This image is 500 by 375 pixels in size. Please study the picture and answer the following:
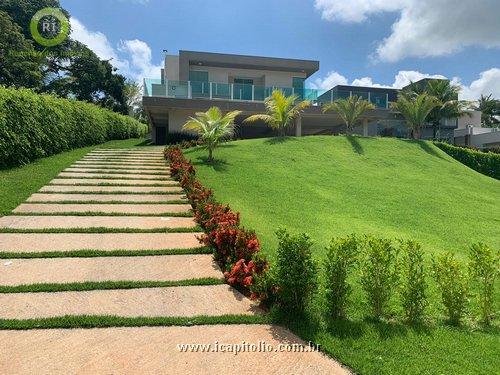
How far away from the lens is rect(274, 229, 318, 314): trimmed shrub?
3816mm

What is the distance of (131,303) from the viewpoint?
4090mm

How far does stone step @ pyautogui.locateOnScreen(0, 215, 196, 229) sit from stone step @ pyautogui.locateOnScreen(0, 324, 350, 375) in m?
3.33

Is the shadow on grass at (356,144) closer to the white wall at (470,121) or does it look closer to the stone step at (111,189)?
the stone step at (111,189)

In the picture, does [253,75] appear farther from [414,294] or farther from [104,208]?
[414,294]

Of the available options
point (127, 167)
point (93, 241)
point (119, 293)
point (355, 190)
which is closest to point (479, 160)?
point (355, 190)

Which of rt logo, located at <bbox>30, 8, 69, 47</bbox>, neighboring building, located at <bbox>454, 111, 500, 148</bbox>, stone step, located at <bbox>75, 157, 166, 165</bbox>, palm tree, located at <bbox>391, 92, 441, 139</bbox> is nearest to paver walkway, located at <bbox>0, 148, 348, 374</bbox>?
stone step, located at <bbox>75, 157, 166, 165</bbox>

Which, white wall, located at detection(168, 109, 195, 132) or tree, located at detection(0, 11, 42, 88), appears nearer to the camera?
white wall, located at detection(168, 109, 195, 132)

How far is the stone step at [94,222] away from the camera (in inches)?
255

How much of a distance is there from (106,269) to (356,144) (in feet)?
44.9

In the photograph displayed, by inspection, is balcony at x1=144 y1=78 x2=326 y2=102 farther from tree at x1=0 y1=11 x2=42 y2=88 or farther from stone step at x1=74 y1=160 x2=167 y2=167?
tree at x1=0 y1=11 x2=42 y2=88

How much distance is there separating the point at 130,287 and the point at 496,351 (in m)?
3.86

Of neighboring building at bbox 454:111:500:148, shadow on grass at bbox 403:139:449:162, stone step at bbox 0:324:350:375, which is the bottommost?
stone step at bbox 0:324:350:375

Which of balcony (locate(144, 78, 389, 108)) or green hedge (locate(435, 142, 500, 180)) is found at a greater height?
balcony (locate(144, 78, 389, 108))

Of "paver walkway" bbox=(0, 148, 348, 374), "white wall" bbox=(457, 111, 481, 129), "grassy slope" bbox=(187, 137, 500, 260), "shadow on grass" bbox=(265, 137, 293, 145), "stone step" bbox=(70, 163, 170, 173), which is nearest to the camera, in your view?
"paver walkway" bbox=(0, 148, 348, 374)
